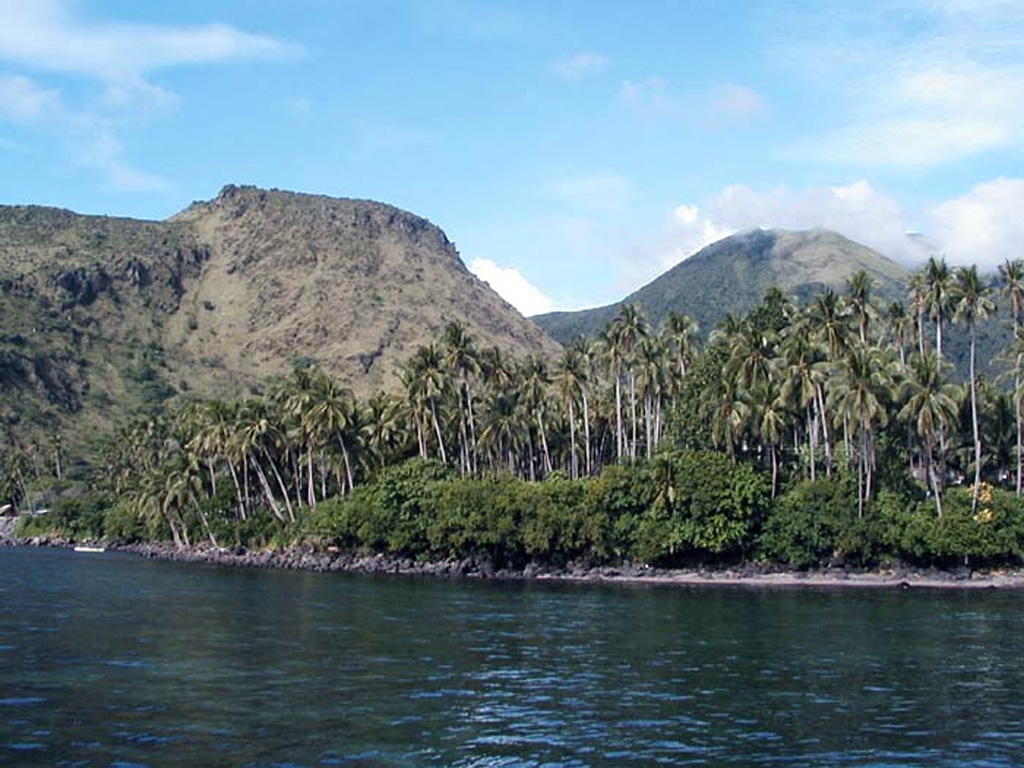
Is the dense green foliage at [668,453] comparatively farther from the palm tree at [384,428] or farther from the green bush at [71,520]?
the green bush at [71,520]

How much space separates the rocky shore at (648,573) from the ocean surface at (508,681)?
11.8 m

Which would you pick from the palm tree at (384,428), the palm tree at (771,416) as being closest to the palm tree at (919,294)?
the palm tree at (771,416)

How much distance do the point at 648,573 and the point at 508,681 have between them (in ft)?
166

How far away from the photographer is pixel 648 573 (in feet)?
285

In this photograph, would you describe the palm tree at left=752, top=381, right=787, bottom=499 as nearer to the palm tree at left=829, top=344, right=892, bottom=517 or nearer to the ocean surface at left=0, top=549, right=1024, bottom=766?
the palm tree at left=829, top=344, right=892, bottom=517

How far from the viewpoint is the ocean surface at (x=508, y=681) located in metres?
27.4

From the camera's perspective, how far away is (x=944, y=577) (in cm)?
8106

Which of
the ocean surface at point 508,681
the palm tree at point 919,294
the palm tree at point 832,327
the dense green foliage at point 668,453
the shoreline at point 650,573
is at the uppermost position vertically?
the palm tree at point 919,294

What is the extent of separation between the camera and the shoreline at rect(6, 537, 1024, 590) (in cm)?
7938

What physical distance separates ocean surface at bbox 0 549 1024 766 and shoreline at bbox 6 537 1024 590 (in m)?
11.7

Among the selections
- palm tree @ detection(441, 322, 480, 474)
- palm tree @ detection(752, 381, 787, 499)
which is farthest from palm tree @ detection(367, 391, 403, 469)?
palm tree @ detection(752, 381, 787, 499)

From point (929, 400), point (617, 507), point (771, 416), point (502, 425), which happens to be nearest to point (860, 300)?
point (929, 400)

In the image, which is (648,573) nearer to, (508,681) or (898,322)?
(898,322)

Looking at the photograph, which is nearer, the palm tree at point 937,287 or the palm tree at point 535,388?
the palm tree at point 937,287
